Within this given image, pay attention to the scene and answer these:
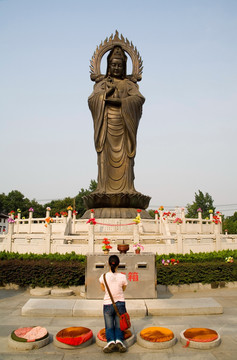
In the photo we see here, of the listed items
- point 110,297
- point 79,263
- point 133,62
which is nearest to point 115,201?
point 79,263

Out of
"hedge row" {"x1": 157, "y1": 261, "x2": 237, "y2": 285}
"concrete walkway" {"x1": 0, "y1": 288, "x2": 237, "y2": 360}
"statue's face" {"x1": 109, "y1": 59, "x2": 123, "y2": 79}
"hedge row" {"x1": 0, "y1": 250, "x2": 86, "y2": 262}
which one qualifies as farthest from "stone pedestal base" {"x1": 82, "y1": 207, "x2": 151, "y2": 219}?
"statue's face" {"x1": 109, "y1": 59, "x2": 123, "y2": 79}

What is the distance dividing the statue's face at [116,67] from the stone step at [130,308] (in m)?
14.3

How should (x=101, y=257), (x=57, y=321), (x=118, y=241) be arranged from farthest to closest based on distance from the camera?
(x=118, y=241)
(x=101, y=257)
(x=57, y=321)

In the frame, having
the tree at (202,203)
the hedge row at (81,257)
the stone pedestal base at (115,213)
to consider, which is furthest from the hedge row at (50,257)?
the tree at (202,203)

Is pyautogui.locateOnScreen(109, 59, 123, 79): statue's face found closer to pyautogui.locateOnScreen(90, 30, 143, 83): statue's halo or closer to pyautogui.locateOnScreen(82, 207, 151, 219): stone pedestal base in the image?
pyautogui.locateOnScreen(90, 30, 143, 83): statue's halo

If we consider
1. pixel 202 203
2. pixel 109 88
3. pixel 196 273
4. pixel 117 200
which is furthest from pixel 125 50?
pixel 202 203

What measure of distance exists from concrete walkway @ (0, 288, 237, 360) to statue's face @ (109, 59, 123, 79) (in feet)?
43.4

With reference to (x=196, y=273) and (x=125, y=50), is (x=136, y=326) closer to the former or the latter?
(x=196, y=273)

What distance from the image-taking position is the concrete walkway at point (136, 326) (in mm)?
3496

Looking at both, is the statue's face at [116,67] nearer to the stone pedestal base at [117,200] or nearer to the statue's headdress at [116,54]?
the statue's headdress at [116,54]

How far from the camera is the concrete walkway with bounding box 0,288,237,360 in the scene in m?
3.50

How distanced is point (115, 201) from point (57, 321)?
10.2 m

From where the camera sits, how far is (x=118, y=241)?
1040 cm

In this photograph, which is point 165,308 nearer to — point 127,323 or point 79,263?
point 127,323
